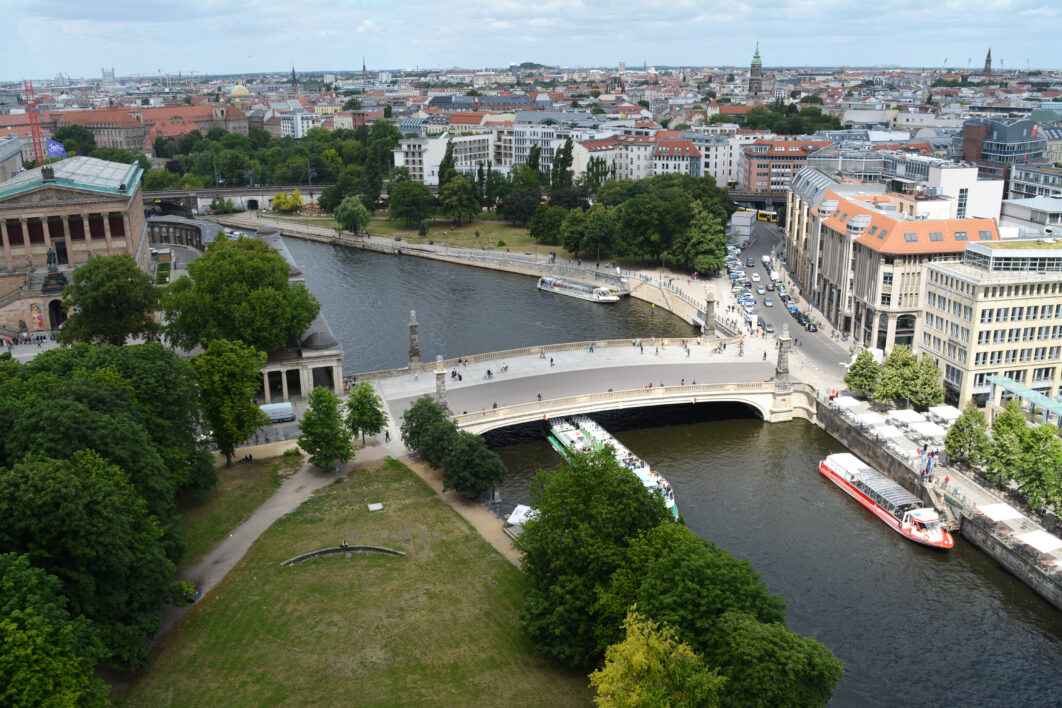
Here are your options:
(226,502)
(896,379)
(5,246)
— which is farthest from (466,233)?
(226,502)

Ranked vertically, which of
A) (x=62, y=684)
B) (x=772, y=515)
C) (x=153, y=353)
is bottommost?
(x=772, y=515)

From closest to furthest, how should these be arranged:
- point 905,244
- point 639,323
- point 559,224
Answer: point 905,244
point 639,323
point 559,224

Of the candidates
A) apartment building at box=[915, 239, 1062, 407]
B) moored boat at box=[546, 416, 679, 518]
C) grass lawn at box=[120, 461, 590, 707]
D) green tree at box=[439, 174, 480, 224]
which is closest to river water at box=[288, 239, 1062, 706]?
moored boat at box=[546, 416, 679, 518]

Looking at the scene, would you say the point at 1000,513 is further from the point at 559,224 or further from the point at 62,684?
the point at 559,224

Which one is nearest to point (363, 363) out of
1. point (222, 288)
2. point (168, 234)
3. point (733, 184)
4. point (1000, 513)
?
point (222, 288)

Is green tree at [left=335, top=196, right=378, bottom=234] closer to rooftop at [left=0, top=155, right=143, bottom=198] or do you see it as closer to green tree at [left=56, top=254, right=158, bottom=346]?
rooftop at [left=0, top=155, right=143, bottom=198]

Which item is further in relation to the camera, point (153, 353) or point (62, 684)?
point (153, 353)

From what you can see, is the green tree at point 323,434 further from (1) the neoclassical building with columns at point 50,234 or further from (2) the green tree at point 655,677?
(1) the neoclassical building with columns at point 50,234
